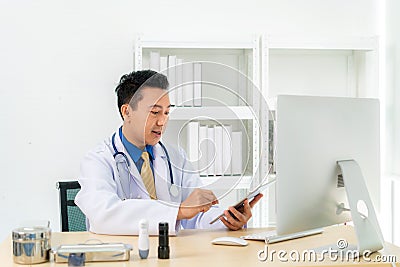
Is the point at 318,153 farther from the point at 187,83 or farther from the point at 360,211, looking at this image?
the point at 187,83

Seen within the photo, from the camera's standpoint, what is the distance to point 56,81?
339cm

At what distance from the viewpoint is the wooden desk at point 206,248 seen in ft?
5.47

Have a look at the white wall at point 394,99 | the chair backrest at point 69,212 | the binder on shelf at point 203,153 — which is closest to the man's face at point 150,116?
the binder on shelf at point 203,153

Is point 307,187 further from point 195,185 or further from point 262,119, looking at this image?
point 262,119

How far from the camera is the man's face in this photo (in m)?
2.02

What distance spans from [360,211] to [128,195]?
80 cm

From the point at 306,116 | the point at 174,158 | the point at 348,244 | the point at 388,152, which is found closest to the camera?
the point at 306,116

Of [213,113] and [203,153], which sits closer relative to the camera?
[203,153]

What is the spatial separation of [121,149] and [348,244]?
0.84 metres

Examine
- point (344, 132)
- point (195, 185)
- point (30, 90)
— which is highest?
point (30, 90)

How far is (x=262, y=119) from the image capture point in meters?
2.44

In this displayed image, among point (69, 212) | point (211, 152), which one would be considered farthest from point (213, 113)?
point (69, 212)

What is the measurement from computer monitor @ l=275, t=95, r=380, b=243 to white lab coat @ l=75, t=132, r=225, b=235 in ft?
1.32

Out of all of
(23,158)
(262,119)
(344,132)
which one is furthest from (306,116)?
(23,158)
